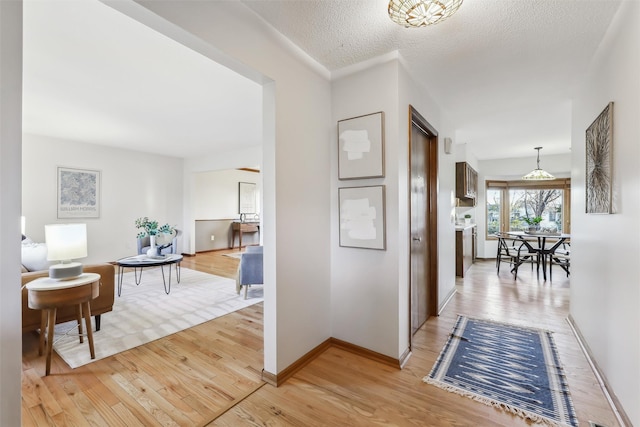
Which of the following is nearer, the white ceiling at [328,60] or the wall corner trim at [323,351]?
the white ceiling at [328,60]

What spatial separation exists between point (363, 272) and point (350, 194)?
2.22ft

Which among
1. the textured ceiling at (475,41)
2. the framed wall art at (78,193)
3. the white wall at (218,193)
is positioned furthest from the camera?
the white wall at (218,193)

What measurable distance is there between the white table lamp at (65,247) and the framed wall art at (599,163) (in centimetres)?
379

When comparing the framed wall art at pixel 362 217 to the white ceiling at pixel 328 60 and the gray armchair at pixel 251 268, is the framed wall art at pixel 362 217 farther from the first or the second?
the gray armchair at pixel 251 268

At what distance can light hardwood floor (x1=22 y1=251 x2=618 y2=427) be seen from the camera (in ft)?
5.35

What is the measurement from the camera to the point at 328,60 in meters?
2.25

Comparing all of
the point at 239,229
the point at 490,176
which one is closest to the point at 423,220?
the point at 490,176

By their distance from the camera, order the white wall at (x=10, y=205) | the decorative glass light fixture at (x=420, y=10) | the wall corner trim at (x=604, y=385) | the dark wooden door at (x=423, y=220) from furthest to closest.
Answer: the dark wooden door at (x=423, y=220), the wall corner trim at (x=604, y=385), the decorative glass light fixture at (x=420, y=10), the white wall at (x=10, y=205)

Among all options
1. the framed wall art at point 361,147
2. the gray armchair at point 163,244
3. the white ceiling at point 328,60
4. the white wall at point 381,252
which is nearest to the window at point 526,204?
the white ceiling at point 328,60

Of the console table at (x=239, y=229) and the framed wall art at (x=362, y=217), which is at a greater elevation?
the framed wall art at (x=362, y=217)

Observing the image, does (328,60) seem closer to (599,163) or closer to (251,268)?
(599,163)

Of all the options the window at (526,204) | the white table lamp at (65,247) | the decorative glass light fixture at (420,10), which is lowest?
the white table lamp at (65,247)

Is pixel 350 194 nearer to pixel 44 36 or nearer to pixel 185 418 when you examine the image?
pixel 185 418

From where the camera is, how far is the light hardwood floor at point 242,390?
1631 mm
